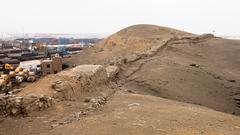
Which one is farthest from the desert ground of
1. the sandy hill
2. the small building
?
the small building

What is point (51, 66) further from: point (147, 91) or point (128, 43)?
point (147, 91)

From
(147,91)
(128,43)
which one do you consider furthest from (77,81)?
(128,43)

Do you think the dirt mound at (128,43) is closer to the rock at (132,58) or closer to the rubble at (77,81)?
the rock at (132,58)

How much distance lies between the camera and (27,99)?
12.5 metres

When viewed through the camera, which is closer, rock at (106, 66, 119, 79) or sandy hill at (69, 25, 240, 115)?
rock at (106, 66, 119, 79)

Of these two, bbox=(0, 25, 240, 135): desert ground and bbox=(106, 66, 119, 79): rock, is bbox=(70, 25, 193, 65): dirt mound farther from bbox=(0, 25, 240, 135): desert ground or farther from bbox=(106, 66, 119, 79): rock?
bbox=(106, 66, 119, 79): rock

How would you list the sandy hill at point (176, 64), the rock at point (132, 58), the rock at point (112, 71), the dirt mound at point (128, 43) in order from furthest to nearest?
the dirt mound at point (128, 43) → the rock at point (132, 58) → the sandy hill at point (176, 64) → the rock at point (112, 71)

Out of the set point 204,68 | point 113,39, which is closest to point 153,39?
point 113,39

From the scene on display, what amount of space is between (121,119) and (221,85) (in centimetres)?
1552

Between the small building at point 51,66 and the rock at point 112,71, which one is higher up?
the rock at point 112,71

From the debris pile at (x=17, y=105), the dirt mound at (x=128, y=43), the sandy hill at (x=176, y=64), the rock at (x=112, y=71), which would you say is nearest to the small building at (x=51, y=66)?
the dirt mound at (x=128, y=43)

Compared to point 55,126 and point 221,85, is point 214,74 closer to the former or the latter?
point 221,85

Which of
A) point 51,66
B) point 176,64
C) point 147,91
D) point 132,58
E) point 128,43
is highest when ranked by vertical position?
point 128,43

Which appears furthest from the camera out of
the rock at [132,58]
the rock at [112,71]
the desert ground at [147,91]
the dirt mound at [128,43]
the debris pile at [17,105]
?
A: the dirt mound at [128,43]
